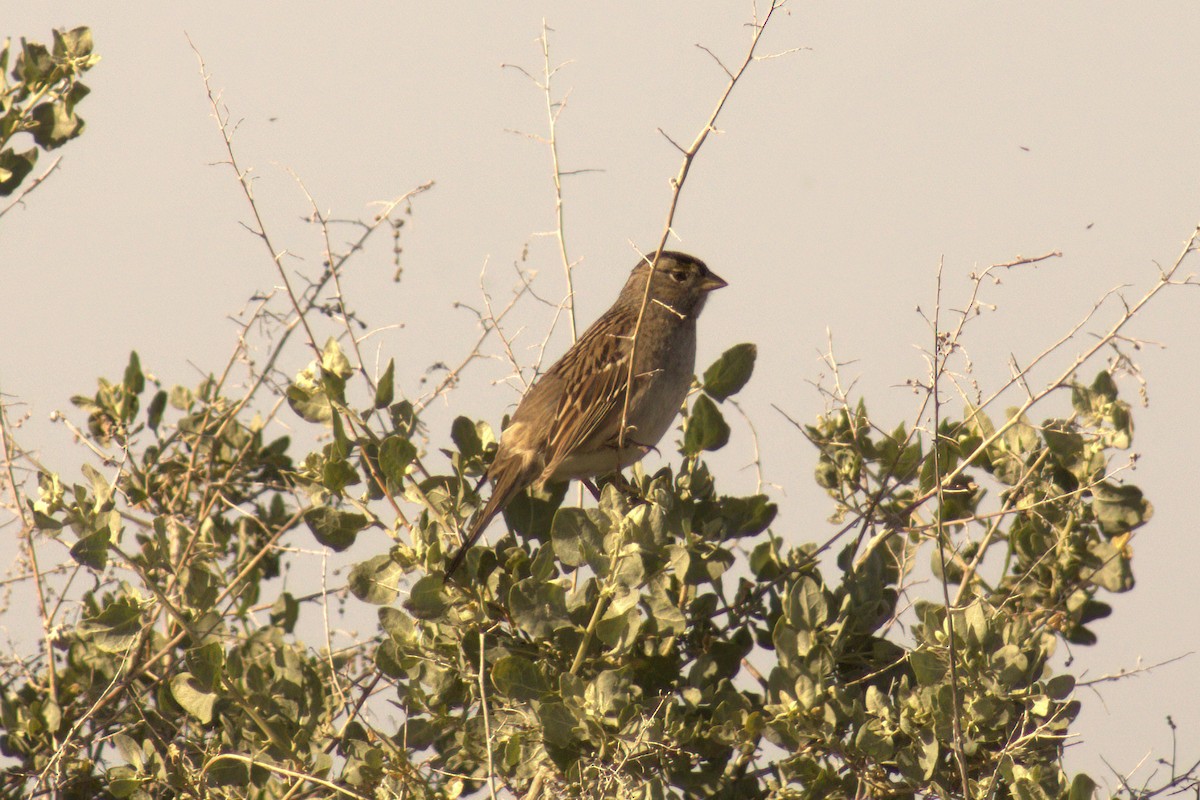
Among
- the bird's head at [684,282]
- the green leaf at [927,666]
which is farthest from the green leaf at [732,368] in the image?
the bird's head at [684,282]

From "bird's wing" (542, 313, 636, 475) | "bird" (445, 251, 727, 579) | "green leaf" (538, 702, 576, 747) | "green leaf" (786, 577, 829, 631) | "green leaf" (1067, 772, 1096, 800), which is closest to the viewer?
"green leaf" (1067, 772, 1096, 800)

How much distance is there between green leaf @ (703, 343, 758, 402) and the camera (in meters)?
3.97

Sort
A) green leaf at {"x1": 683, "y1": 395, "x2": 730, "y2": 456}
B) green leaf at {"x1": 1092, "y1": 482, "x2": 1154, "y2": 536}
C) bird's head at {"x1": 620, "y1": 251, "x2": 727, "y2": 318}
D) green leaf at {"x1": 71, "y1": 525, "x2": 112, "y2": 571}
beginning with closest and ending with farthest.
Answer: green leaf at {"x1": 71, "y1": 525, "x2": 112, "y2": 571} < green leaf at {"x1": 1092, "y1": 482, "x2": 1154, "y2": 536} < green leaf at {"x1": 683, "y1": 395, "x2": 730, "y2": 456} < bird's head at {"x1": 620, "y1": 251, "x2": 727, "y2": 318}

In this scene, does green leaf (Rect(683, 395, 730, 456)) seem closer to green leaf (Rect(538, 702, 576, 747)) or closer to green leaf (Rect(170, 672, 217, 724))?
green leaf (Rect(538, 702, 576, 747))

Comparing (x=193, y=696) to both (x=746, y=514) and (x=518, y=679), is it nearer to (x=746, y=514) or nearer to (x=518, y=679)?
(x=518, y=679)

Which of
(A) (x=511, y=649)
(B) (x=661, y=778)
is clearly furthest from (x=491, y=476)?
(B) (x=661, y=778)

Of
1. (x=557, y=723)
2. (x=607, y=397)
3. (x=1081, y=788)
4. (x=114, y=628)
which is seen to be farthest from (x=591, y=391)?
(x=1081, y=788)

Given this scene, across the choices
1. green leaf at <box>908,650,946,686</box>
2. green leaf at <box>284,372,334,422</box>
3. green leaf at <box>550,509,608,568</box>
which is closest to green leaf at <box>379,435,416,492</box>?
green leaf at <box>284,372,334,422</box>

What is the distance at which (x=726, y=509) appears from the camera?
3.70m

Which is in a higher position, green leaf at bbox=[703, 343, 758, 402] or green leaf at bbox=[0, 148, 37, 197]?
green leaf at bbox=[0, 148, 37, 197]

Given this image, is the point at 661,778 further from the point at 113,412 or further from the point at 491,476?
the point at 113,412

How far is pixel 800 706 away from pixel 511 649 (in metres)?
0.68

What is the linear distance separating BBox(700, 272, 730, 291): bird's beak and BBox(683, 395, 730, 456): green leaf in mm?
2017

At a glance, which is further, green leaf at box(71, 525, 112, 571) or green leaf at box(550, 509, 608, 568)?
green leaf at box(71, 525, 112, 571)
